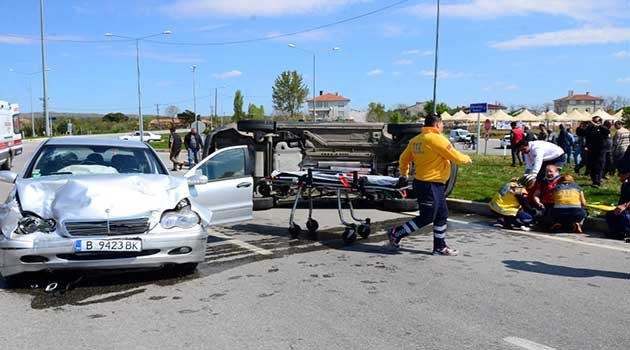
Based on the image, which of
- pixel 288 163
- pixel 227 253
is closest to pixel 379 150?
pixel 288 163

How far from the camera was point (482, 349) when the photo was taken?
4004 millimetres

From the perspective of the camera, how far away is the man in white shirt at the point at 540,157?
9.09 meters

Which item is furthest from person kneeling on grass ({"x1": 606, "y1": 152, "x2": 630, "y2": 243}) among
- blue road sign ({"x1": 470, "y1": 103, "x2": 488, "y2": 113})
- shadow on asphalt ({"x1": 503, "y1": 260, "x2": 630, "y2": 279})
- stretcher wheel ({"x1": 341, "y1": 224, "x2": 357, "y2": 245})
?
blue road sign ({"x1": 470, "y1": 103, "x2": 488, "y2": 113})

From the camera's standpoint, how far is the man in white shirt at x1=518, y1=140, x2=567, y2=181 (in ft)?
29.8

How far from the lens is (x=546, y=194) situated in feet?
29.7

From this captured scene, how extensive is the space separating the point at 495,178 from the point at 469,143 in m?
30.9

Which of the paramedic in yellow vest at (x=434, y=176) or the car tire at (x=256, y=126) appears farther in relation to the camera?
the car tire at (x=256, y=126)

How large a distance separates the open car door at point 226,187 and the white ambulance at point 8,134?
50.6ft

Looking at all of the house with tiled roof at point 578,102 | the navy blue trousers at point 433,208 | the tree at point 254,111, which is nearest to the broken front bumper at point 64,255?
the navy blue trousers at point 433,208

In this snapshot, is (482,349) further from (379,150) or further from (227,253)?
(379,150)

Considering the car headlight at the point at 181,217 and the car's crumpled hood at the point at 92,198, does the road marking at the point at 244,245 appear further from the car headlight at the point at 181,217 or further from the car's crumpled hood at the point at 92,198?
the car headlight at the point at 181,217

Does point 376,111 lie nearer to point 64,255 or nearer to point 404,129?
point 404,129

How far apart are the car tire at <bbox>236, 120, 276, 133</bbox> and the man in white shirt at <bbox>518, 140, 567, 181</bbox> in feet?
15.5

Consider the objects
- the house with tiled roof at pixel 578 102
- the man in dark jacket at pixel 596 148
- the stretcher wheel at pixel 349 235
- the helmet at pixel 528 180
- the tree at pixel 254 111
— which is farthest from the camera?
the house with tiled roof at pixel 578 102
